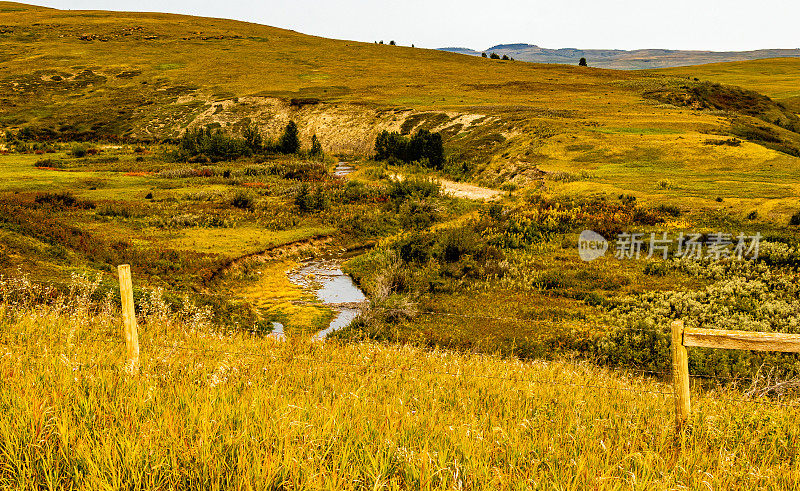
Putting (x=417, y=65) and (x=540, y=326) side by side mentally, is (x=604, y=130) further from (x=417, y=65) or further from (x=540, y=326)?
(x=417, y=65)

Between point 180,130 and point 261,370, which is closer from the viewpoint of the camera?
point 261,370

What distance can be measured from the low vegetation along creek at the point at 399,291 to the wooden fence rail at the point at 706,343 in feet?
0.88

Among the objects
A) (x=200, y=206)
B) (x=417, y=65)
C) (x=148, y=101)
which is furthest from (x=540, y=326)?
(x=417, y=65)

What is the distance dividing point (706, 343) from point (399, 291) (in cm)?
1606

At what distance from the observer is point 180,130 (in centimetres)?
6775

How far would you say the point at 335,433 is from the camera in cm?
392

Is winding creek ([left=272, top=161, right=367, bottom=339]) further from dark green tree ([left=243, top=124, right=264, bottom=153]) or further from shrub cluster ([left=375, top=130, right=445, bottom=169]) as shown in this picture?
dark green tree ([left=243, top=124, right=264, bottom=153])

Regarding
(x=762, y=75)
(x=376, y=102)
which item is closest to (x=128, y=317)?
(x=376, y=102)

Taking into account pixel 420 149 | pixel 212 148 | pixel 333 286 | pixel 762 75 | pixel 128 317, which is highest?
pixel 762 75

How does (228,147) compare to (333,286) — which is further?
(228,147)

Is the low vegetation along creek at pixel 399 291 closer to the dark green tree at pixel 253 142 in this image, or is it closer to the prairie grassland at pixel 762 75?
the dark green tree at pixel 253 142

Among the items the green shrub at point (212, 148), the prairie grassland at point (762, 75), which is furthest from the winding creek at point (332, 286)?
the prairie grassland at point (762, 75)

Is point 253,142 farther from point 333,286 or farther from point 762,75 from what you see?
point 762,75

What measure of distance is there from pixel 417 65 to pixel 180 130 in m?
55.3
